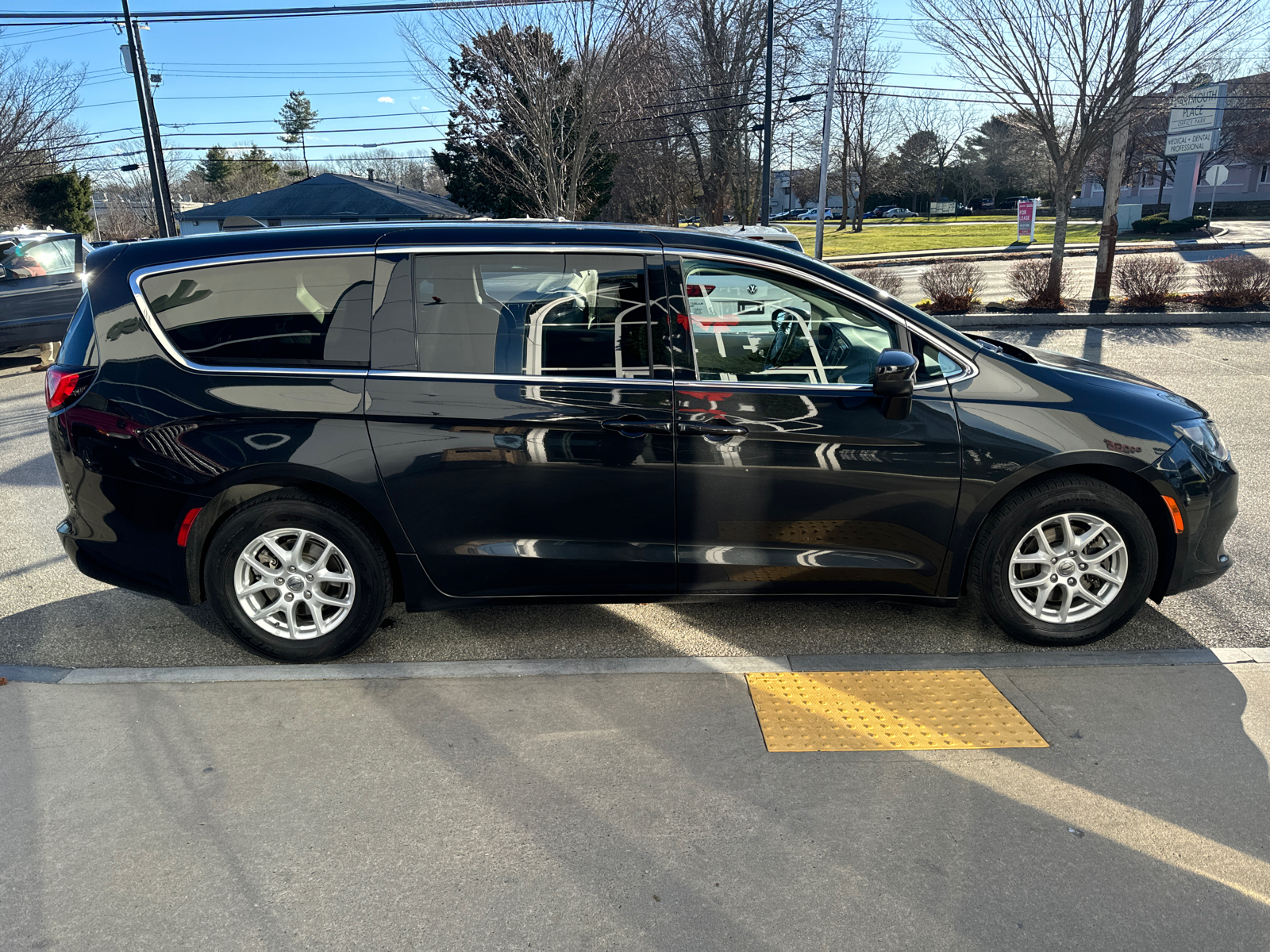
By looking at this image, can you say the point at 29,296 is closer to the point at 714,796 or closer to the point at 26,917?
the point at 26,917

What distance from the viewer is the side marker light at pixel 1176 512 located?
3775 mm

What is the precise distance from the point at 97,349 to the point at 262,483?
2.90ft

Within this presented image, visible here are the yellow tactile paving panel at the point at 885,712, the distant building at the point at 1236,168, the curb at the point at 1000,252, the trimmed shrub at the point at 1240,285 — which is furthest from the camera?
the distant building at the point at 1236,168

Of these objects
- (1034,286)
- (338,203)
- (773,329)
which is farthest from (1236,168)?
(773,329)

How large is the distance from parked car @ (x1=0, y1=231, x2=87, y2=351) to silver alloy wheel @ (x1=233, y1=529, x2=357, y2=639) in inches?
360

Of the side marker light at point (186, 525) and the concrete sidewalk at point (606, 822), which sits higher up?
the side marker light at point (186, 525)

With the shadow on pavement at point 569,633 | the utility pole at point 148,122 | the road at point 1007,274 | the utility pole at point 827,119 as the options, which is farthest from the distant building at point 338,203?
the shadow on pavement at point 569,633

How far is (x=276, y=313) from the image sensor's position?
12.2 ft

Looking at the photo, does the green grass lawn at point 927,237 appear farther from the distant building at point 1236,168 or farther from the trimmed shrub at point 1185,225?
the distant building at point 1236,168

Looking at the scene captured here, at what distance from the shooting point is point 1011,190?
73000mm

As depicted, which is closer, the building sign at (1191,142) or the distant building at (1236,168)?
the building sign at (1191,142)

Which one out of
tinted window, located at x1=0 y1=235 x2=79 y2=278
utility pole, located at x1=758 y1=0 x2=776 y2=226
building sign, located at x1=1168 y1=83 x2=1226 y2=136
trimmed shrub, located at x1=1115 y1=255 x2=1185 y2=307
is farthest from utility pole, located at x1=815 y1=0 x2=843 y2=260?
building sign, located at x1=1168 y1=83 x2=1226 y2=136

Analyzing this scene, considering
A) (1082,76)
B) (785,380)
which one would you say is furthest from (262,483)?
(1082,76)

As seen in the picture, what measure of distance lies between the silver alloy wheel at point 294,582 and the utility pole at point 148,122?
21443 millimetres
